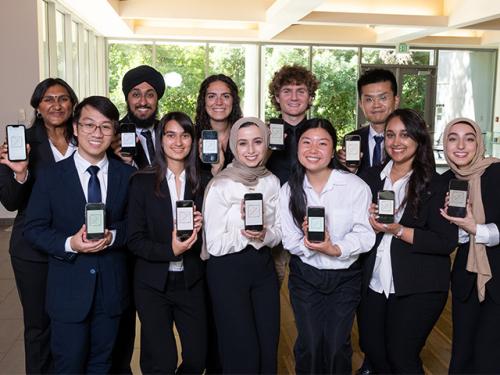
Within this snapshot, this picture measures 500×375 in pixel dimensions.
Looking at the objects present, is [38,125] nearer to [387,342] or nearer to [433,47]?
[387,342]

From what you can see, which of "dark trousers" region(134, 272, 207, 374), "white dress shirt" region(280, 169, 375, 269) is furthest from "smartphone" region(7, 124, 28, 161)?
"white dress shirt" region(280, 169, 375, 269)

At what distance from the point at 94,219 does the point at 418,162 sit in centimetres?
159

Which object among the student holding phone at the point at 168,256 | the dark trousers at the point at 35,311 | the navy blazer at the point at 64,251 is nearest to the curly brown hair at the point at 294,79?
the student holding phone at the point at 168,256

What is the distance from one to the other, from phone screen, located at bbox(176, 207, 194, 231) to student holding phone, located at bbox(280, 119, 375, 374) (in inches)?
19.3

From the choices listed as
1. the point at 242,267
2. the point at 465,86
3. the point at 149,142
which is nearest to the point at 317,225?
the point at 242,267

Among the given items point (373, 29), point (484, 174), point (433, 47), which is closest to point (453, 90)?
point (433, 47)

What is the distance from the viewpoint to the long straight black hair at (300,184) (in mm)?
2459

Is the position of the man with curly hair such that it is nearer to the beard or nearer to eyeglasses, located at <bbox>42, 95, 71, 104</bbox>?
the beard

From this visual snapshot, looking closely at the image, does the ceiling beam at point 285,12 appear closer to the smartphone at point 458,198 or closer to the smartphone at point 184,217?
the smartphone at point 458,198

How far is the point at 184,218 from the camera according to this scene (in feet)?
7.58

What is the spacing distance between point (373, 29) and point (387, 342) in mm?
11182

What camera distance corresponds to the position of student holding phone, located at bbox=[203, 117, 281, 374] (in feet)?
7.91

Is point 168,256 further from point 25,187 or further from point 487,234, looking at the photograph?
point 487,234

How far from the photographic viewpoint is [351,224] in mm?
2451
